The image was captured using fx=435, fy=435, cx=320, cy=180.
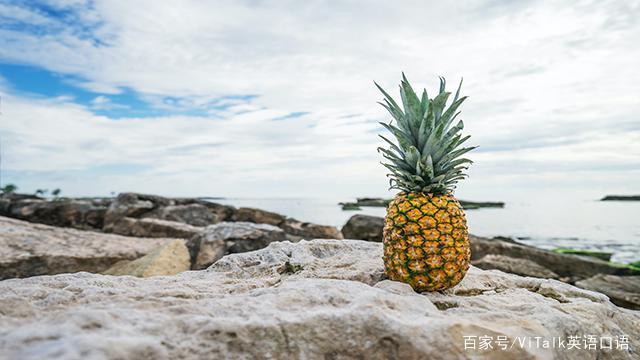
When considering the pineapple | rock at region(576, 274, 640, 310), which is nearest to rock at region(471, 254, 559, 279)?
rock at region(576, 274, 640, 310)

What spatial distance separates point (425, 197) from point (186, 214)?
30.0 feet

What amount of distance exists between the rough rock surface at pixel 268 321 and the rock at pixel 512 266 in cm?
549

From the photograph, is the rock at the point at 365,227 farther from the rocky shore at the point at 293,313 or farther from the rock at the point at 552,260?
the rocky shore at the point at 293,313

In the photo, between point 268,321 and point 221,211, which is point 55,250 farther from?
point 221,211

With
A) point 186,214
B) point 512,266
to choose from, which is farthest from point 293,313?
point 186,214

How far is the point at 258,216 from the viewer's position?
11648mm

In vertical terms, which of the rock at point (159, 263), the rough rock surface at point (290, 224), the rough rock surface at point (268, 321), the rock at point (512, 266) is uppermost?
the rough rock surface at point (290, 224)

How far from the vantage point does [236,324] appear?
247 centimetres

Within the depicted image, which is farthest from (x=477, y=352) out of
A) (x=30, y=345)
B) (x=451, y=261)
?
(x=30, y=345)

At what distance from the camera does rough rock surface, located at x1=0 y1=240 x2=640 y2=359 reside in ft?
7.45

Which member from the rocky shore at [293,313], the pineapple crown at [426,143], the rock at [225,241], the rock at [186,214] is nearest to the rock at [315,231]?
the rock at [225,241]

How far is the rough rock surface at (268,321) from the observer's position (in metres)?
2.27

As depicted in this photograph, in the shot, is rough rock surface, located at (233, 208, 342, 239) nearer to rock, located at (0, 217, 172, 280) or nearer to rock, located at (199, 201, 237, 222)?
rock, located at (199, 201, 237, 222)

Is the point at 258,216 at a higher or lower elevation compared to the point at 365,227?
higher
